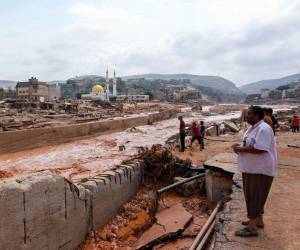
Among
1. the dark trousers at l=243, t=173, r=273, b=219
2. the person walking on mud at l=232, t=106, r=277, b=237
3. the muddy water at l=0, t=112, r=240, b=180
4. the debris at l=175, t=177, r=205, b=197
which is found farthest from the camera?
the muddy water at l=0, t=112, r=240, b=180

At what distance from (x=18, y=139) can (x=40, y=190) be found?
15.5 metres

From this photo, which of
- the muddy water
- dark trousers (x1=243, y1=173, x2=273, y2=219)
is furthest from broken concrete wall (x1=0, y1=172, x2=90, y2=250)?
the muddy water

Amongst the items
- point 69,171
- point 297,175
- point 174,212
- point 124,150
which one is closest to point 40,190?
point 174,212

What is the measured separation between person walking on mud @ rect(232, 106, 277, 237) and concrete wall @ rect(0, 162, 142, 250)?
2.79m

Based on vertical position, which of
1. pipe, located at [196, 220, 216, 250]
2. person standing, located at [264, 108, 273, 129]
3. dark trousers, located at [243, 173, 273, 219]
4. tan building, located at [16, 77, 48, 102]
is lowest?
pipe, located at [196, 220, 216, 250]

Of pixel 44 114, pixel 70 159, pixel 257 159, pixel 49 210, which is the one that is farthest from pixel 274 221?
pixel 44 114

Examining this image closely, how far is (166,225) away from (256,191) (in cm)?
357

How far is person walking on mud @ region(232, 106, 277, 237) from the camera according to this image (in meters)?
4.06

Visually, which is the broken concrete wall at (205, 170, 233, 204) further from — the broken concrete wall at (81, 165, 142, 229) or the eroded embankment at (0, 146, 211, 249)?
the broken concrete wall at (81, 165, 142, 229)

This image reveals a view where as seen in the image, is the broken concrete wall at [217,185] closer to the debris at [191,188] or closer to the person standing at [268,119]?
the debris at [191,188]

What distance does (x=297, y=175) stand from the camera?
7766 millimetres

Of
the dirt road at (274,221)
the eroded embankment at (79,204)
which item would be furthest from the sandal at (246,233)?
Result: the eroded embankment at (79,204)

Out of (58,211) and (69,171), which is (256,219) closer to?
(58,211)

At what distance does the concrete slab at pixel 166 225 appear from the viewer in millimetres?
6949
